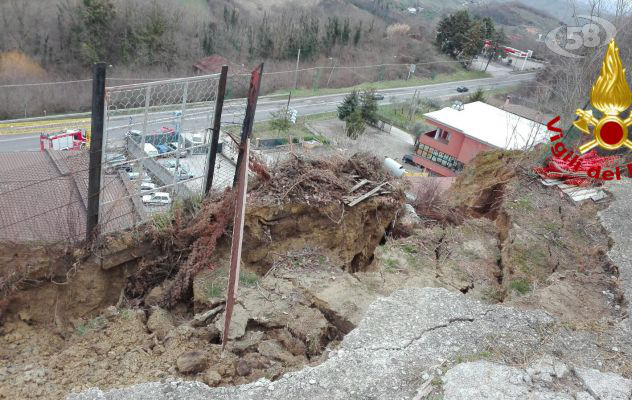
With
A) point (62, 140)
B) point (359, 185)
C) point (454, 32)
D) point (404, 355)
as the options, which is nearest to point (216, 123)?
point (359, 185)

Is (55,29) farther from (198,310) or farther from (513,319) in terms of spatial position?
(513,319)

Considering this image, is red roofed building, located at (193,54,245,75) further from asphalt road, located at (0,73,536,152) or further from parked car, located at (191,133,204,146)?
parked car, located at (191,133,204,146)

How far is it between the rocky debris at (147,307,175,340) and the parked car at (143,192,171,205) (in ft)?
5.20

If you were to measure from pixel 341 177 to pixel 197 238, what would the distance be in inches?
95.7

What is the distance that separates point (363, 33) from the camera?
5500cm

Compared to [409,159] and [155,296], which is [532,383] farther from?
[409,159]

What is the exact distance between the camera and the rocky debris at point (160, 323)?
4.98 m

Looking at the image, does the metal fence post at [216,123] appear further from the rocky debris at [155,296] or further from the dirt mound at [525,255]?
the dirt mound at [525,255]

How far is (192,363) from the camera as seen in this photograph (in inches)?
166

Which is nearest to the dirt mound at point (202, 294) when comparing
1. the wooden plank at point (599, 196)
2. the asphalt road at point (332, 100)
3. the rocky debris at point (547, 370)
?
the rocky debris at point (547, 370)

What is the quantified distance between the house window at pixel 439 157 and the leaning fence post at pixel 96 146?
2605 centimetres

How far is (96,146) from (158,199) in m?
1.50

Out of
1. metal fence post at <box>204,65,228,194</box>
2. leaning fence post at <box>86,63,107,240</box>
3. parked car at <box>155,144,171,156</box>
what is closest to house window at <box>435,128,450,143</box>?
parked car at <box>155,144,171,156</box>

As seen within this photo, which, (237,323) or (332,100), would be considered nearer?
(237,323)
